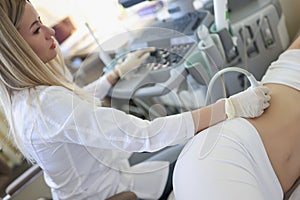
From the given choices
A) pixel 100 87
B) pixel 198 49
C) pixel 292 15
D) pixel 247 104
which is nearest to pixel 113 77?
pixel 100 87

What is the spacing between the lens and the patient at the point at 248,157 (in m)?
0.79

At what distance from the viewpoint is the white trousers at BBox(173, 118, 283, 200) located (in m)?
0.78

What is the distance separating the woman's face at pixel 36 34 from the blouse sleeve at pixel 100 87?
443mm

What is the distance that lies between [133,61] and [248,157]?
2.92ft

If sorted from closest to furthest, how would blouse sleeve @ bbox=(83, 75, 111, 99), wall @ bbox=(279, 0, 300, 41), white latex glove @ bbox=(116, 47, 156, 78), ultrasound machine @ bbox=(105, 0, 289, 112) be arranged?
1. ultrasound machine @ bbox=(105, 0, 289, 112)
2. blouse sleeve @ bbox=(83, 75, 111, 99)
3. white latex glove @ bbox=(116, 47, 156, 78)
4. wall @ bbox=(279, 0, 300, 41)

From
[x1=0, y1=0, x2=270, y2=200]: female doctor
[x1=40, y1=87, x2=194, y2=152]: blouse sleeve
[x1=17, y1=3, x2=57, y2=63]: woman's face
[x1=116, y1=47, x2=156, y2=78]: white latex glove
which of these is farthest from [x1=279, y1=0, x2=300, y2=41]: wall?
[x1=17, y1=3, x2=57, y2=63]: woman's face

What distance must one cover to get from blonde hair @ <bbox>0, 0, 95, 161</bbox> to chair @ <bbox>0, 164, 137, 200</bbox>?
492 mm

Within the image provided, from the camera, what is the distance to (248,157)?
2.75ft

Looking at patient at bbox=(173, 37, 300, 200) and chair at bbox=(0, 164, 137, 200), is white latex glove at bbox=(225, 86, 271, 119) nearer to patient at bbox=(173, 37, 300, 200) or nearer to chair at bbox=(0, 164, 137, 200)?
patient at bbox=(173, 37, 300, 200)

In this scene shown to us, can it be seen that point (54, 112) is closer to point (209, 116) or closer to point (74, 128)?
point (74, 128)

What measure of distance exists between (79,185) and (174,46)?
0.78 metres

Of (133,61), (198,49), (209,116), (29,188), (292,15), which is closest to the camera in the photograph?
(209,116)

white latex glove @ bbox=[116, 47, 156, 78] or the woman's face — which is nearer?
the woman's face

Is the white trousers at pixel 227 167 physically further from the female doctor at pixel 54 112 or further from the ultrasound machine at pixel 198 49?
the ultrasound machine at pixel 198 49
